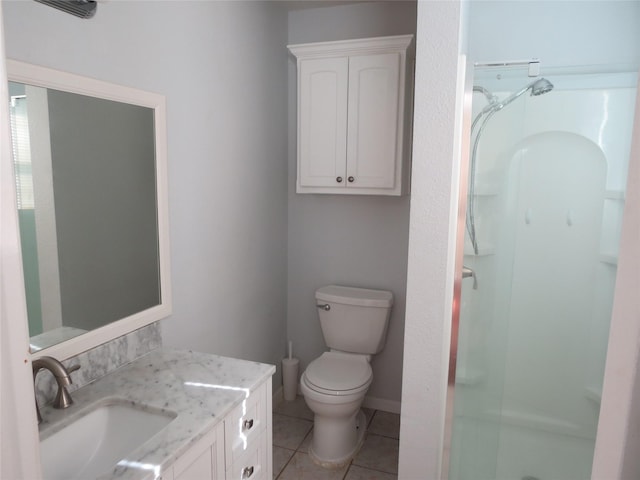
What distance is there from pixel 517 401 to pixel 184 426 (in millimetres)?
1509

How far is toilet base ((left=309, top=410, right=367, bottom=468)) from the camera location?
2326mm

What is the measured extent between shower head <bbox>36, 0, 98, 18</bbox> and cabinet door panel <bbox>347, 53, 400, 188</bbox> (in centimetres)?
145

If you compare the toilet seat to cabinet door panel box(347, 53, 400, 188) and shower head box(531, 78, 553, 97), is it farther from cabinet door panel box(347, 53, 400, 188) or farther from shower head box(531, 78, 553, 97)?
shower head box(531, 78, 553, 97)

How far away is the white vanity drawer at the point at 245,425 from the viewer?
1.33 metres

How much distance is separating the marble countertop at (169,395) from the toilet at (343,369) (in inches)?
32.1

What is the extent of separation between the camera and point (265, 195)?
2.61 m

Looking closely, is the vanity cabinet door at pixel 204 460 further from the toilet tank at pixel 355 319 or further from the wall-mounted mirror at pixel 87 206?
the toilet tank at pixel 355 319

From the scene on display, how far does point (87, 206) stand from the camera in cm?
140

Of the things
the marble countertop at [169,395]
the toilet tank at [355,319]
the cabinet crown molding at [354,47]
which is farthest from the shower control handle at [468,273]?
the cabinet crown molding at [354,47]

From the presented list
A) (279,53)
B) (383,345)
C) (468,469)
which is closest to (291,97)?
(279,53)

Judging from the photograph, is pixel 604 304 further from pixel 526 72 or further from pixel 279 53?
pixel 279 53

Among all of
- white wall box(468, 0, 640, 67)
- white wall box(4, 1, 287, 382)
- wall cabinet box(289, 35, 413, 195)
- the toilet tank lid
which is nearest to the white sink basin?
white wall box(4, 1, 287, 382)

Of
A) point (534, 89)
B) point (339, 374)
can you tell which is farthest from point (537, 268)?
point (339, 374)

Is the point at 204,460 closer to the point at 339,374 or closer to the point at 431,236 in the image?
the point at 431,236
